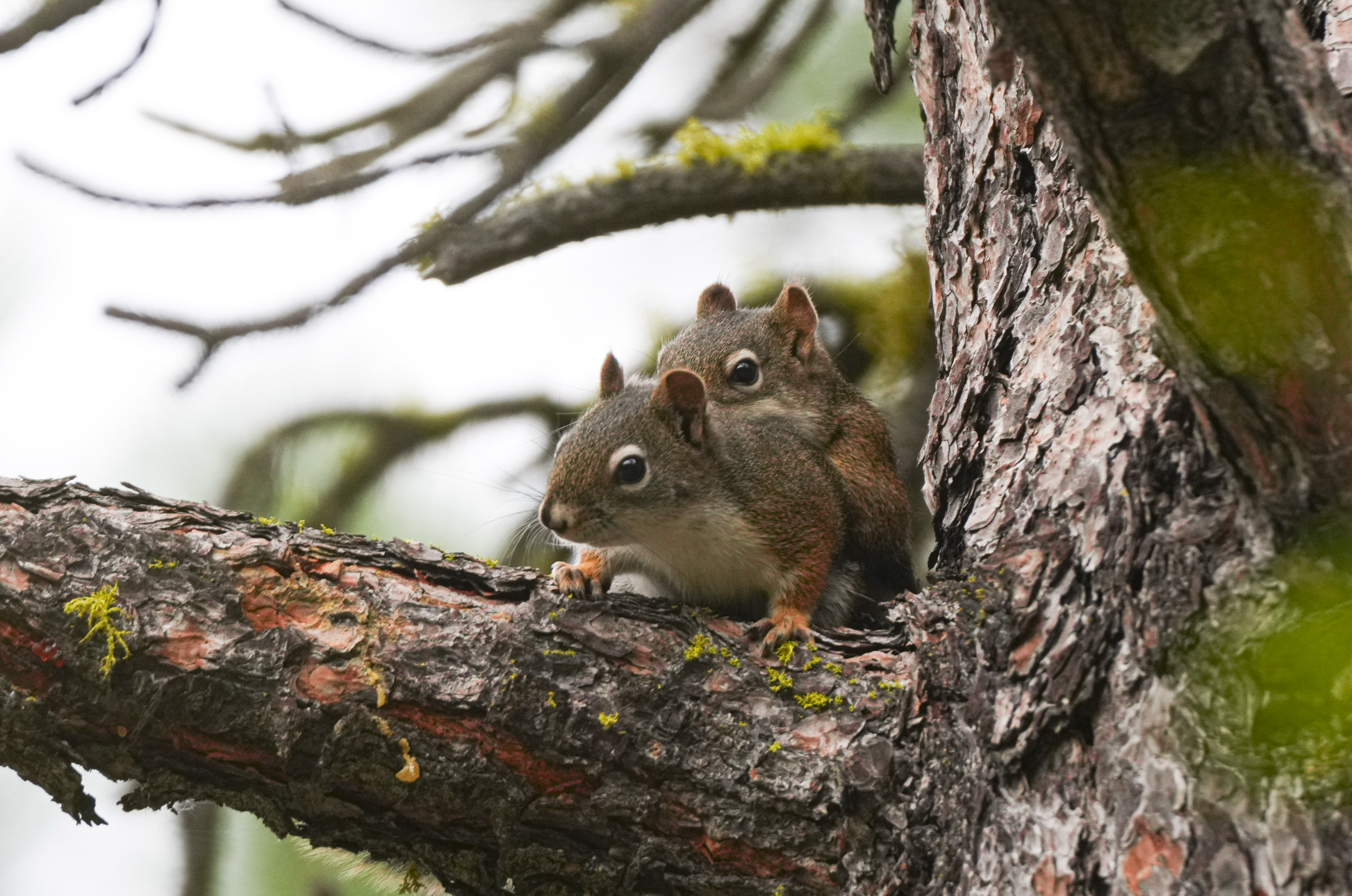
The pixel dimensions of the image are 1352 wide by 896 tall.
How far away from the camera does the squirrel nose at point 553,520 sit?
265 cm

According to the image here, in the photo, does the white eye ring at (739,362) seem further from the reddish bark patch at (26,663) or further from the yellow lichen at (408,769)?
the reddish bark patch at (26,663)

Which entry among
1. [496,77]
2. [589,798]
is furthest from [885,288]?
[589,798]

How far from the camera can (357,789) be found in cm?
203

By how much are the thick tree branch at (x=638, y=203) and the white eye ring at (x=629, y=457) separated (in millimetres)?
805

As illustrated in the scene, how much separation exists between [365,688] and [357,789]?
188 mm

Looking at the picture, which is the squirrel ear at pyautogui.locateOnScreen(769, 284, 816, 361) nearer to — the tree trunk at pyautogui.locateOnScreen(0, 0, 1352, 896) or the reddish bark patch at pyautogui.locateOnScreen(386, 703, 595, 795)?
the tree trunk at pyautogui.locateOnScreen(0, 0, 1352, 896)

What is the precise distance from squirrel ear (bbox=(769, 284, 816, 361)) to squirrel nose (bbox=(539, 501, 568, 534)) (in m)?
1.33

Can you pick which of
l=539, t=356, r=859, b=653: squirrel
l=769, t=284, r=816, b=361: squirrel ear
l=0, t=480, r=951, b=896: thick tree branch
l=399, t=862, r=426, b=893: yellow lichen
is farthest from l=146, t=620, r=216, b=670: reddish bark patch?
l=769, t=284, r=816, b=361: squirrel ear

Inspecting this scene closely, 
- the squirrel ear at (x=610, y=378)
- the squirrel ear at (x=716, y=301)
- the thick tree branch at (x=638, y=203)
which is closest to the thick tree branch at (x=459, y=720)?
the squirrel ear at (x=610, y=378)

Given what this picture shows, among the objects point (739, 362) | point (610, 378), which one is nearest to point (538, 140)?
point (610, 378)

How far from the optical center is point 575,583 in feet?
7.48

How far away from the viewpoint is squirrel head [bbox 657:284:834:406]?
143 inches

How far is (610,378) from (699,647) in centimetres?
123

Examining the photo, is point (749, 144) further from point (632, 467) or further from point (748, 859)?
point (748, 859)
